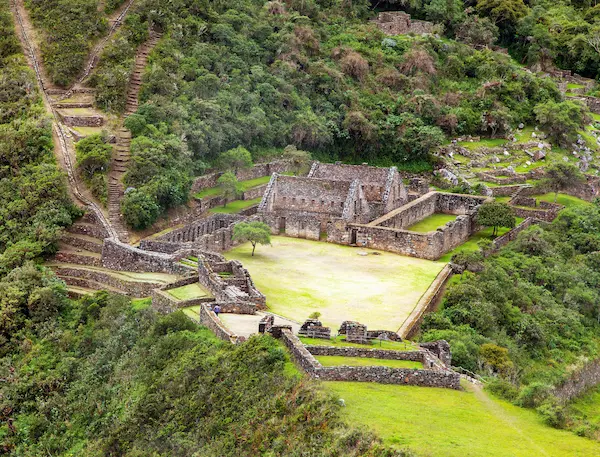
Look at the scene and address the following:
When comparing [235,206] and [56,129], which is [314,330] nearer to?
[235,206]

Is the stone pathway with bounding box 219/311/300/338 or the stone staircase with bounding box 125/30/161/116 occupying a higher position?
the stone staircase with bounding box 125/30/161/116

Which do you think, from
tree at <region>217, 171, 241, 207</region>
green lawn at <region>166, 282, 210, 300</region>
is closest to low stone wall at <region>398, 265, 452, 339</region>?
green lawn at <region>166, 282, 210, 300</region>

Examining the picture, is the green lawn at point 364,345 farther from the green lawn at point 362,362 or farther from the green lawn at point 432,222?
the green lawn at point 432,222

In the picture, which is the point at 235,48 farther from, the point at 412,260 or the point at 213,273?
the point at 213,273

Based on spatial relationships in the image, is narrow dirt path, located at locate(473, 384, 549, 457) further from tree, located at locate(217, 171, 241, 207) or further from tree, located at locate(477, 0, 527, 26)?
tree, located at locate(477, 0, 527, 26)

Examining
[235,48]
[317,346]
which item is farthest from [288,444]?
[235,48]

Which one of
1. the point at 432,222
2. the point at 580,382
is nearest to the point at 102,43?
the point at 432,222
